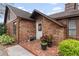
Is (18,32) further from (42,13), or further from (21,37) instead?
(42,13)

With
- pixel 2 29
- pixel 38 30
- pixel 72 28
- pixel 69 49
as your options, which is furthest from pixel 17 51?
pixel 72 28

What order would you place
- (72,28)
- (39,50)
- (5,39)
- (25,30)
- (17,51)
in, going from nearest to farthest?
(39,50), (17,51), (5,39), (72,28), (25,30)

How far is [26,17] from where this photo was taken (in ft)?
28.4

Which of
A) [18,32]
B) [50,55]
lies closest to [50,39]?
[50,55]

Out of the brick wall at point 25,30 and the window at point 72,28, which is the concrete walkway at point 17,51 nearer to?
the brick wall at point 25,30

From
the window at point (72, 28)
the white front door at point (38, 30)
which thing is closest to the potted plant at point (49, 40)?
the white front door at point (38, 30)

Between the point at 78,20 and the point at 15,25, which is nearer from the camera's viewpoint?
the point at 78,20

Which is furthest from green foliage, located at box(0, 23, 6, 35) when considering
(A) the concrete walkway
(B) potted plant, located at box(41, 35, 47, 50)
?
(B) potted plant, located at box(41, 35, 47, 50)

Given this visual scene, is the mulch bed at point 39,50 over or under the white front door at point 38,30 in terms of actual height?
under

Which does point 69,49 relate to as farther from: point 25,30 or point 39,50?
point 25,30

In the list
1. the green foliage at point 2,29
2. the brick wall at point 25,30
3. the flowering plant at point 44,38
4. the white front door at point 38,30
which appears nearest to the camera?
the flowering plant at point 44,38

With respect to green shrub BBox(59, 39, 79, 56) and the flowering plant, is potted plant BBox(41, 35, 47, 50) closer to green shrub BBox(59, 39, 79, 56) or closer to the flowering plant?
the flowering plant

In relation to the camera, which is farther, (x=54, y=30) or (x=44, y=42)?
(x=54, y=30)

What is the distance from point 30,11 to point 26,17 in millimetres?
1098
